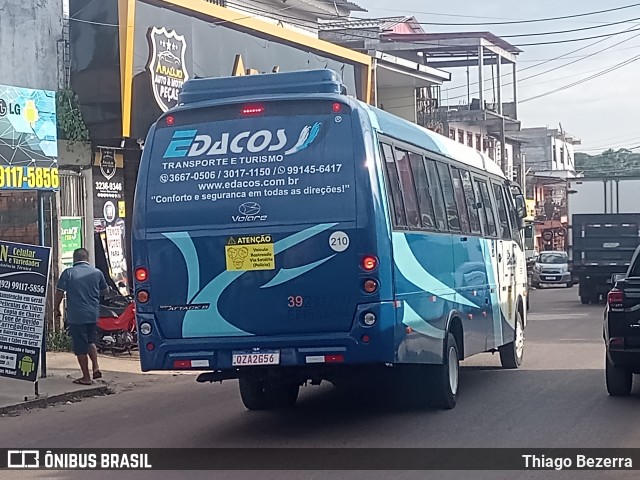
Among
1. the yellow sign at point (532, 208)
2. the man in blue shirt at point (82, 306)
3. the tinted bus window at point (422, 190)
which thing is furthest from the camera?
the yellow sign at point (532, 208)

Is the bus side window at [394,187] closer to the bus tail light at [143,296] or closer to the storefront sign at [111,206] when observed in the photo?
the bus tail light at [143,296]

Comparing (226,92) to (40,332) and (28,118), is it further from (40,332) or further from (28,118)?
(28,118)

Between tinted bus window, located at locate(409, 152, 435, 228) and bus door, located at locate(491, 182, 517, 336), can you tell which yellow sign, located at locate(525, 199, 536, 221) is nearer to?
bus door, located at locate(491, 182, 517, 336)

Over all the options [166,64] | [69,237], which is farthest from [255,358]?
[166,64]

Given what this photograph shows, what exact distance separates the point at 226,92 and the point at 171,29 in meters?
9.74

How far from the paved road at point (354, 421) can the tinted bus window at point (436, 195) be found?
2.08m

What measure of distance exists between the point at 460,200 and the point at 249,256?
4042mm

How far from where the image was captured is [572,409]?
11.3m

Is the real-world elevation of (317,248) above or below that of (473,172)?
below

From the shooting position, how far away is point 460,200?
12898 mm

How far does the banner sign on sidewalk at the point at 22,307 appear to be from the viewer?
42.8 ft

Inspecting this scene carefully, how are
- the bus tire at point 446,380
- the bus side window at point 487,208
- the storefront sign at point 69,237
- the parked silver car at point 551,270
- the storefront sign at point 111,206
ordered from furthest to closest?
the parked silver car at point 551,270 → the storefront sign at point 111,206 → the storefront sign at point 69,237 → the bus side window at point 487,208 → the bus tire at point 446,380

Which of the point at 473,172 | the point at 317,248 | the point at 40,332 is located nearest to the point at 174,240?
the point at 317,248

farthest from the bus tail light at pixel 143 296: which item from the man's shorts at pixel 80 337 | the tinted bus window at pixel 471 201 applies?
the tinted bus window at pixel 471 201
